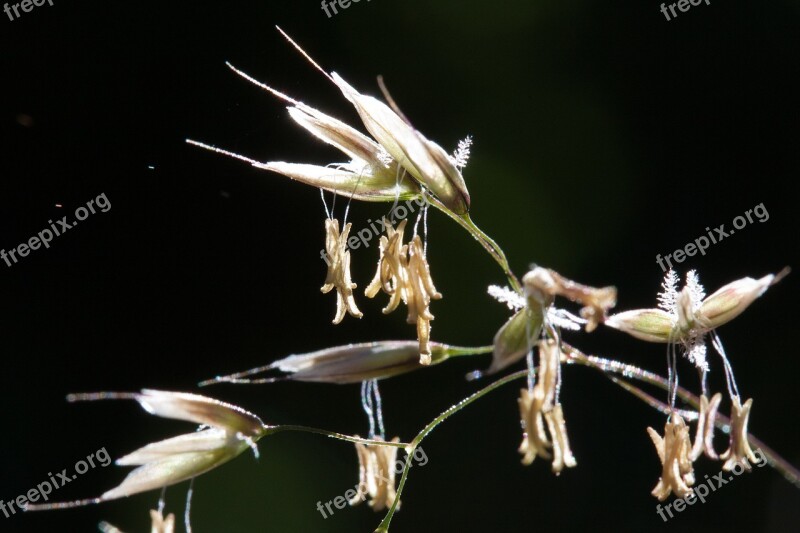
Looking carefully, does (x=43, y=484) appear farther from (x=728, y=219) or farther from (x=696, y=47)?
(x=696, y=47)

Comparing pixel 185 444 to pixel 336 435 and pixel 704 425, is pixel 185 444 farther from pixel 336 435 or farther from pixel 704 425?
pixel 704 425

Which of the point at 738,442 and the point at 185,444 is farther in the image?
the point at 185,444

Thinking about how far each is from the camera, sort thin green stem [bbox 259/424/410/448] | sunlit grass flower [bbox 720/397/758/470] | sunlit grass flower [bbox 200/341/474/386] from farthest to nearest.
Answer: sunlit grass flower [bbox 200/341/474/386] < thin green stem [bbox 259/424/410/448] < sunlit grass flower [bbox 720/397/758/470]

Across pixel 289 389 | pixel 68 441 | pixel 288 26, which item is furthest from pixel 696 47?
pixel 68 441

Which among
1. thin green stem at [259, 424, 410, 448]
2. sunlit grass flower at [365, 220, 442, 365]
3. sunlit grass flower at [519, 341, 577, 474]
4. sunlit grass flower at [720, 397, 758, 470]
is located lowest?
sunlit grass flower at [720, 397, 758, 470]

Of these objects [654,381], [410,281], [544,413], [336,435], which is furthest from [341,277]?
[654,381]

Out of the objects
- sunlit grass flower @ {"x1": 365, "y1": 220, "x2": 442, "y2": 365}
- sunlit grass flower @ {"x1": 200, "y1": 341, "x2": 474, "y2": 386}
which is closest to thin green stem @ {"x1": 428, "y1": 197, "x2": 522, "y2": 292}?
sunlit grass flower @ {"x1": 365, "y1": 220, "x2": 442, "y2": 365}

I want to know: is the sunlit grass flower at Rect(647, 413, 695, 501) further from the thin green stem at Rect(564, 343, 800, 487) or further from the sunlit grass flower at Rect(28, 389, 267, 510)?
the sunlit grass flower at Rect(28, 389, 267, 510)

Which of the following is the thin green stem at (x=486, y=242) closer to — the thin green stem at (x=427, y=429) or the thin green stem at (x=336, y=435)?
the thin green stem at (x=427, y=429)

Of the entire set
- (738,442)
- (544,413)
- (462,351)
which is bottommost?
(738,442)

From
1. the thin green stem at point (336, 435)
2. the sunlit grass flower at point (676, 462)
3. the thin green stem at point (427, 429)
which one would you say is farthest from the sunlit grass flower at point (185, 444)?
the sunlit grass flower at point (676, 462)

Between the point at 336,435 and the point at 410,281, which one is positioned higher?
the point at 410,281
